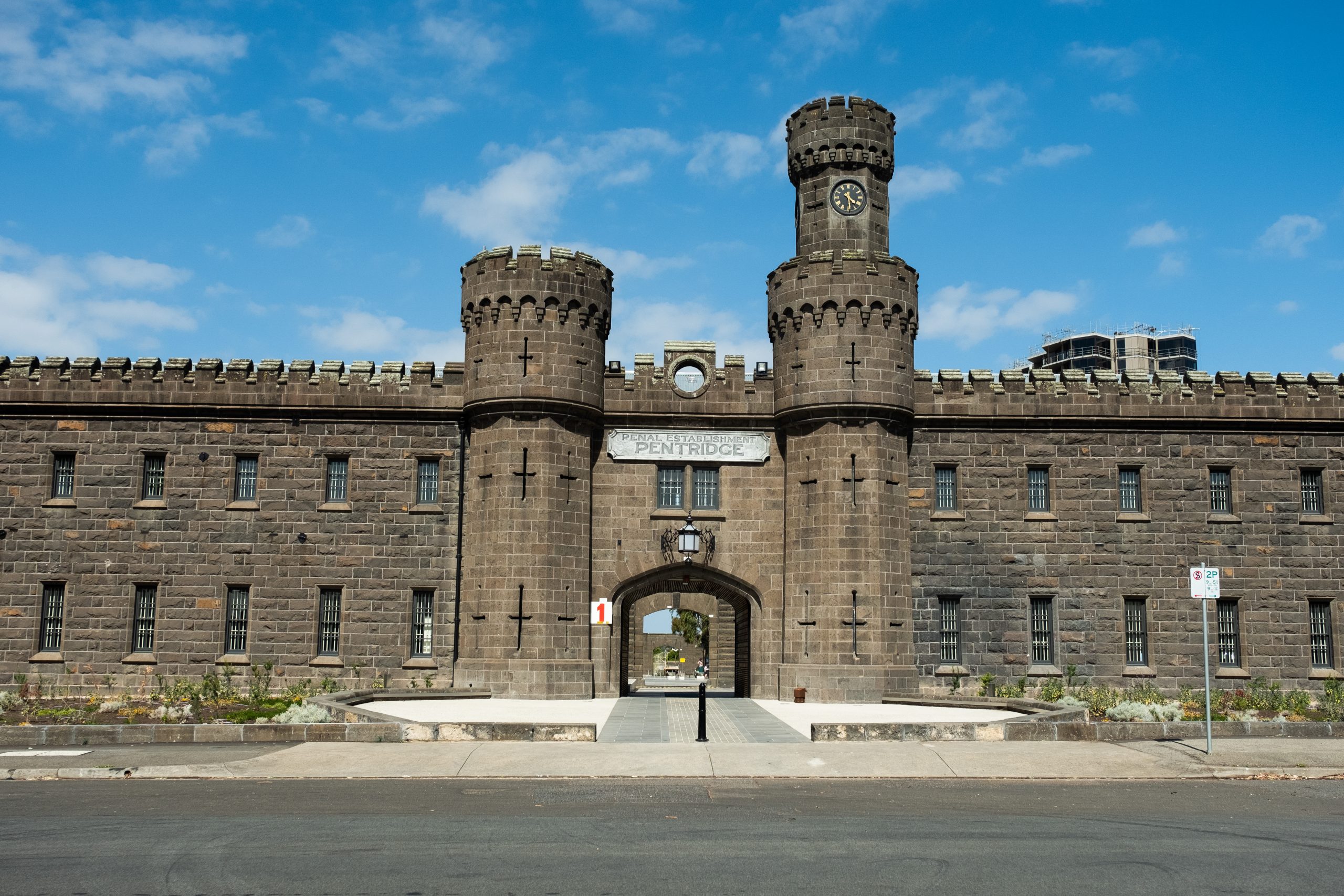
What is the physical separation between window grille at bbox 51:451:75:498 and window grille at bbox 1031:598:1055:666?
23070 millimetres

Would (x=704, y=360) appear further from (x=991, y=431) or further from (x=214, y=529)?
(x=214, y=529)

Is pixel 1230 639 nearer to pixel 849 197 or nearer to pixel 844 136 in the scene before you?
pixel 849 197

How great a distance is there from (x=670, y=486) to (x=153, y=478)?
1241 centimetres

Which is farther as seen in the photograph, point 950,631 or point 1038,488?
point 1038,488

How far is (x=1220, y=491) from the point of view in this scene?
28938 millimetres

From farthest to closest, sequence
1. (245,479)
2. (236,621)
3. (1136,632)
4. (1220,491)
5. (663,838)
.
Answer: (1220,491) → (245,479) → (1136,632) → (236,621) → (663,838)

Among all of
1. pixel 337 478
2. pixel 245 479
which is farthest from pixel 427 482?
pixel 245 479

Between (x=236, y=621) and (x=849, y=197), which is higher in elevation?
(x=849, y=197)

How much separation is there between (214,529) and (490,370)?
299 inches

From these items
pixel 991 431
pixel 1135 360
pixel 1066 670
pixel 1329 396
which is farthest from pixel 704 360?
pixel 1135 360

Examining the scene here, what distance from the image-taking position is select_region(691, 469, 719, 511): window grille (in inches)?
1135

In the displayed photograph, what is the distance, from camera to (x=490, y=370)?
91.6ft

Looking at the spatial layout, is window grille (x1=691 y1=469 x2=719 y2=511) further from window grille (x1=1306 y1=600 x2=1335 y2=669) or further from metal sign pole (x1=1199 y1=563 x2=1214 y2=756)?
window grille (x1=1306 y1=600 x2=1335 y2=669)

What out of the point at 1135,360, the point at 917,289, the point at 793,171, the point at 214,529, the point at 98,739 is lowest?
the point at 98,739
